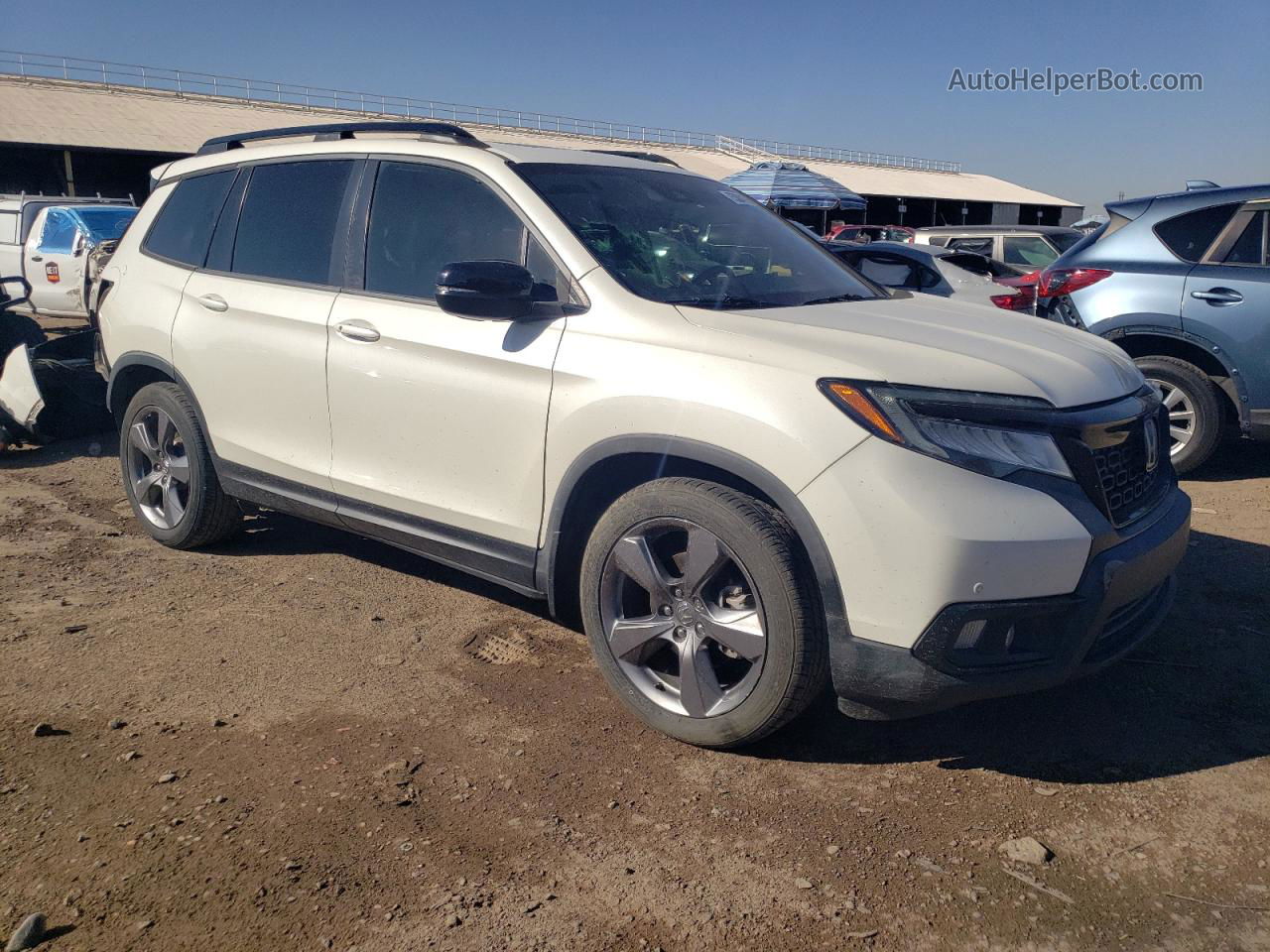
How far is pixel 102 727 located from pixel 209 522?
65.3 inches

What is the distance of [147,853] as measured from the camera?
2582 mm

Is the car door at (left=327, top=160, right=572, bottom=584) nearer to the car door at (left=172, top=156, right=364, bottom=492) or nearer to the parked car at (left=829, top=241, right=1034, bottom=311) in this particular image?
the car door at (left=172, top=156, right=364, bottom=492)

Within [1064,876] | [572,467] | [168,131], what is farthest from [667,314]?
[168,131]

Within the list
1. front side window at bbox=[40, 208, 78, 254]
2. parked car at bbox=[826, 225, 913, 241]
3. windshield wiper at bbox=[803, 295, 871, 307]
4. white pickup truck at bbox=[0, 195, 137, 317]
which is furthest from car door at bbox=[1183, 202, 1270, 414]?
parked car at bbox=[826, 225, 913, 241]

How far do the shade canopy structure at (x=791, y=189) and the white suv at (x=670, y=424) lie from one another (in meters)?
16.6

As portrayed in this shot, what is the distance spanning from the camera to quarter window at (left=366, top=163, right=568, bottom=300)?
3.56 metres

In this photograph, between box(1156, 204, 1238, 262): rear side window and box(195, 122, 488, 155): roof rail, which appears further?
box(1156, 204, 1238, 262): rear side window

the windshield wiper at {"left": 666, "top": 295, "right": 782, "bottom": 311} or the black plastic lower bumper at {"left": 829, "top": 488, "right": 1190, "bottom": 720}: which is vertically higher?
the windshield wiper at {"left": 666, "top": 295, "right": 782, "bottom": 311}

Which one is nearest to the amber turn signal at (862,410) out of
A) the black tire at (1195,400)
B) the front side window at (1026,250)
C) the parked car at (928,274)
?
the black tire at (1195,400)

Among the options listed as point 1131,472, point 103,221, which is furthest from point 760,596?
point 103,221

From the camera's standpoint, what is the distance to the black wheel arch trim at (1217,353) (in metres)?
5.96

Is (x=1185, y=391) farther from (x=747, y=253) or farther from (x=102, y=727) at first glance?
(x=102, y=727)

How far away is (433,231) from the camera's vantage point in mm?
3777

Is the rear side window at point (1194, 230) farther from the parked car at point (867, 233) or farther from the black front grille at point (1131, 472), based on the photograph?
the parked car at point (867, 233)
